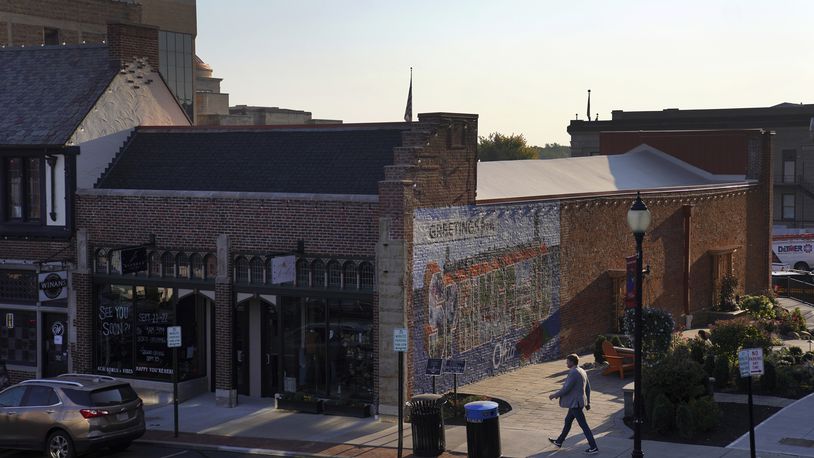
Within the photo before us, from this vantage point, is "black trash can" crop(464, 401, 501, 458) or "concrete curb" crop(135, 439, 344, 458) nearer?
"black trash can" crop(464, 401, 501, 458)

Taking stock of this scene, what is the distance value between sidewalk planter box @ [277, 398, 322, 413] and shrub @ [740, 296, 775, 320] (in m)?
19.5

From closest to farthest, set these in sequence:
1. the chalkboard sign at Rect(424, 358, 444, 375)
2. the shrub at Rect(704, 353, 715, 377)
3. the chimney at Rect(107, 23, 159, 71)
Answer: the chalkboard sign at Rect(424, 358, 444, 375), the shrub at Rect(704, 353, 715, 377), the chimney at Rect(107, 23, 159, 71)

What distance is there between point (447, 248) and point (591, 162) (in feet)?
59.3

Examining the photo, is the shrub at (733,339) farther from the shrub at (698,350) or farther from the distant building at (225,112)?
the distant building at (225,112)

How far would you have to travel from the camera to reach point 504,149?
11356cm

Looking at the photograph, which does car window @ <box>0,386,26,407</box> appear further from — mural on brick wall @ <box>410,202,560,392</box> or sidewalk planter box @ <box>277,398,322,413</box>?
mural on brick wall @ <box>410,202,560,392</box>

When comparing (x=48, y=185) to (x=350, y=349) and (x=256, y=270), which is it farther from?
(x=350, y=349)

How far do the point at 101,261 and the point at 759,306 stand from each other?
2432 centimetres

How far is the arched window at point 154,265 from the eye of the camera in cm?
2908

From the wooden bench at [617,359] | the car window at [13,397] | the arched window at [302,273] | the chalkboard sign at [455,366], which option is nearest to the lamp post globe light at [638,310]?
the chalkboard sign at [455,366]

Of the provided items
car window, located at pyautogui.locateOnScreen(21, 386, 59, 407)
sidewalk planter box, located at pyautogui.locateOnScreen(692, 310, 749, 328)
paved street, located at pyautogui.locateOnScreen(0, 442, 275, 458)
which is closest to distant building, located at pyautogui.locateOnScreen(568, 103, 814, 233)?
sidewalk planter box, located at pyautogui.locateOnScreen(692, 310, 749, 328)

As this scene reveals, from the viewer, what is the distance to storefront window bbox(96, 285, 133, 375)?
29.7 m

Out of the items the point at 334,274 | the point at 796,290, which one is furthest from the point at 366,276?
the point at 796,290

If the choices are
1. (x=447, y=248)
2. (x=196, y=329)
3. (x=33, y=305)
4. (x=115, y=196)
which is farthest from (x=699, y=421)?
(x=33, y=305)
